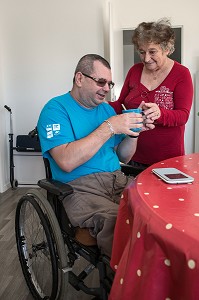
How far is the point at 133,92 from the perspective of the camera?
1.83 m

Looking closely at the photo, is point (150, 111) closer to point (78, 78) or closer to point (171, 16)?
point (78, 78)

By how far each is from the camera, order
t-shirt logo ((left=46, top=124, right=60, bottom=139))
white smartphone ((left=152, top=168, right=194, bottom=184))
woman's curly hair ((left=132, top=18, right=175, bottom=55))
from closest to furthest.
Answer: white smartphone ((left=152, top=168, right=194, bottom=184)), t-shirt logo ((left=46, top=124, right=60, bottom=139)), woman's curly hair ((left=132, top=18, right=175, bottom=55))

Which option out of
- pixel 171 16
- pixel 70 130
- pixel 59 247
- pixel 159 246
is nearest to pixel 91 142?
pixel 70 130

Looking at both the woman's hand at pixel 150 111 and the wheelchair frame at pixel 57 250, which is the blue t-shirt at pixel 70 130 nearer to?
the wheelchair frame at pixel 57 250

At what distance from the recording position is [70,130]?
4.60 ft

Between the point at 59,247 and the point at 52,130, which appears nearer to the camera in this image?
the point at 59,247

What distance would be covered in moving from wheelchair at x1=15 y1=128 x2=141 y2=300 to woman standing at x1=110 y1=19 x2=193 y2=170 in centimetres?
30

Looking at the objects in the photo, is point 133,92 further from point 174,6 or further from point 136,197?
point 174,6

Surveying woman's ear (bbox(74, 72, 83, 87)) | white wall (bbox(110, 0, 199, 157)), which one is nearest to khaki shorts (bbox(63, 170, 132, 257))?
woman's ear (bbox(74, 72, 83, 87))

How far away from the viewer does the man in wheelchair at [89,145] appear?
1.23 m

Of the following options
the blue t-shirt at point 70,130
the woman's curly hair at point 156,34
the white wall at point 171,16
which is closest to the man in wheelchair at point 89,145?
the blue t-shirt at point 70,130

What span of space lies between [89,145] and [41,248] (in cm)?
57

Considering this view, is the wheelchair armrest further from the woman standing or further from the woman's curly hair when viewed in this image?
the woman's curly hair

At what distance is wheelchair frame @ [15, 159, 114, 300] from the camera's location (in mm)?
1177
